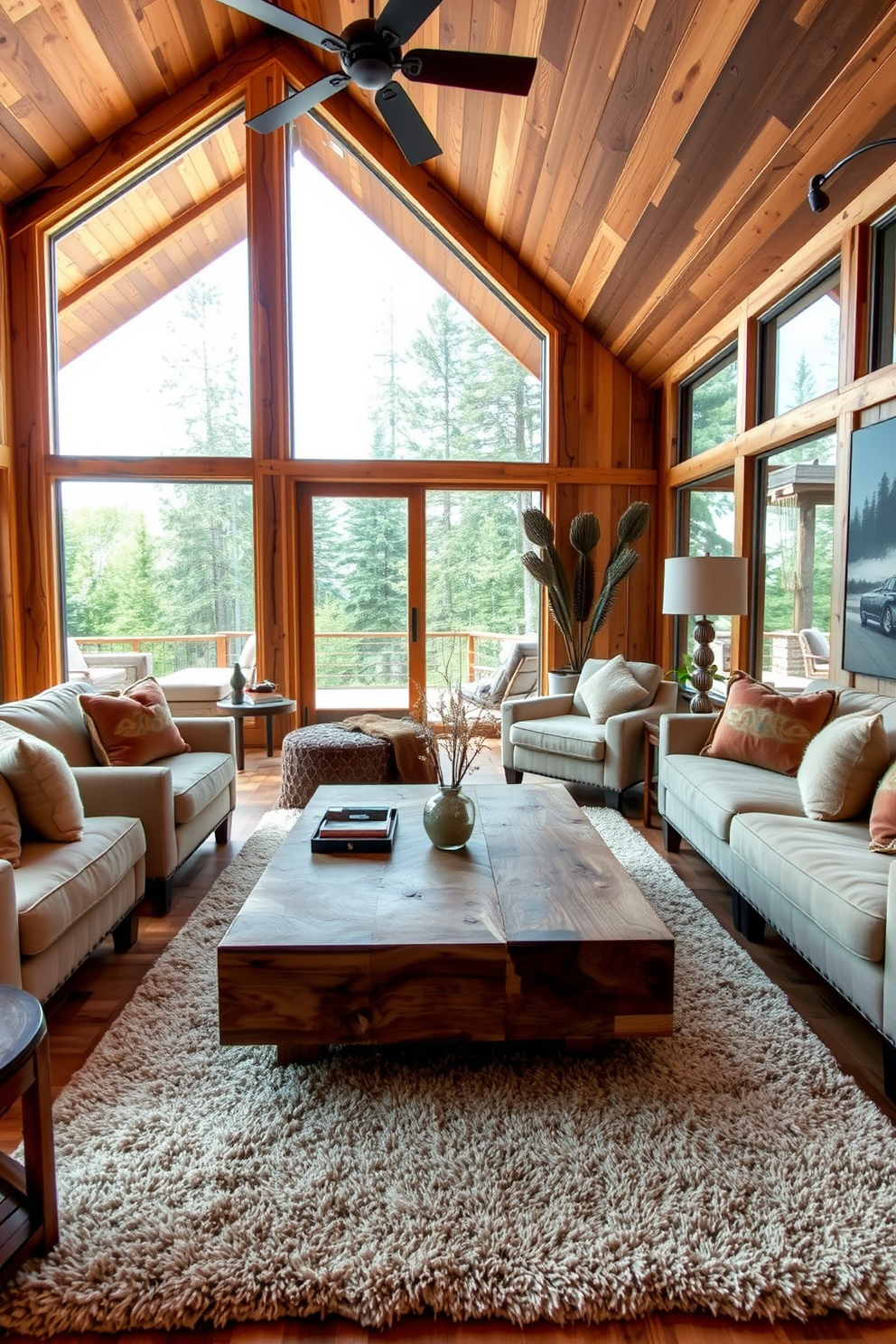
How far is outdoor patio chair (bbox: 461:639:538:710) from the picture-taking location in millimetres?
6211

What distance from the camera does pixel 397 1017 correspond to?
1773mm

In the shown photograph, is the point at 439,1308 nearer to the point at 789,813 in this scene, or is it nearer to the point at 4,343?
the point at 789,813

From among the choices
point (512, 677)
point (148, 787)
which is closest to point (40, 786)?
point (148, 787)

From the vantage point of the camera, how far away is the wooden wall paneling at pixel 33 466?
5.68 metres

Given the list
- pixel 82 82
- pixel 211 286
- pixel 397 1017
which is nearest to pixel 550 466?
pixel 211 286

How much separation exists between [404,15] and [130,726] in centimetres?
286

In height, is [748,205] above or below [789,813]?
above

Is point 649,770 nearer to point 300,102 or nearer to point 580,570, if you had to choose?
point 580,570

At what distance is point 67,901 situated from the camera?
2082 millimetres

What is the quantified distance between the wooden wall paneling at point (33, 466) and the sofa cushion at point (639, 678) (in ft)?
13.1

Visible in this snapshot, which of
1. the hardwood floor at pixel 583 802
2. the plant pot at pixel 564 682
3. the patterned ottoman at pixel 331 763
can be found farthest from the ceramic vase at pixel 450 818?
the plant pot at pixel 564 682

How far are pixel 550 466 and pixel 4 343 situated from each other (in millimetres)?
4176

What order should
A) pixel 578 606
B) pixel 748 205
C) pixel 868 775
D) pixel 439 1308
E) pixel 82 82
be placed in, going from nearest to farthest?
pixel 439 1308, pixel 868 775, pixel 748 205, pixel 82 82, pixel 578 606

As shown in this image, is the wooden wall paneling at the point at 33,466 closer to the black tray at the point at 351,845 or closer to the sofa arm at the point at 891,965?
the black tray at the point at 351,845
